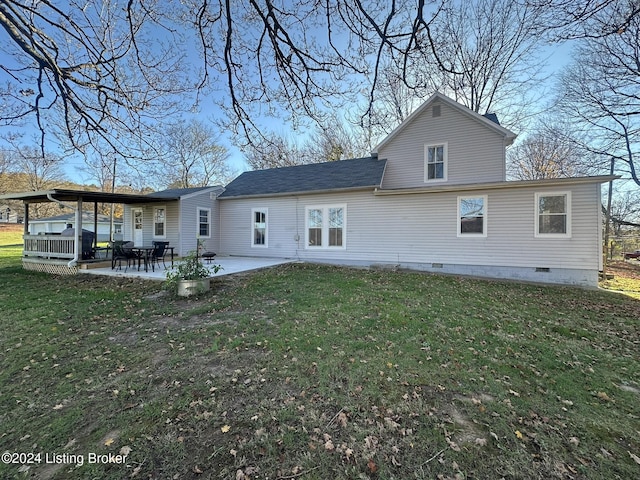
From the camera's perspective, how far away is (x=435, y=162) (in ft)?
37.5

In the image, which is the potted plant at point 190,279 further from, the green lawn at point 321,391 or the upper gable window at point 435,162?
the upper gable window at point 435,162

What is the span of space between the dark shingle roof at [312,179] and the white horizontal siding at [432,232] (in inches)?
16.4

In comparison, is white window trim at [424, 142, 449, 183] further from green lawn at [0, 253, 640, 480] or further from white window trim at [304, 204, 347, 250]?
green lawn at [0, 253, 640, 480]

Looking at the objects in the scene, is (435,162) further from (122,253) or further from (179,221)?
(122,253)

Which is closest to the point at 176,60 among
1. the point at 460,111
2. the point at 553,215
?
the point at 460,111

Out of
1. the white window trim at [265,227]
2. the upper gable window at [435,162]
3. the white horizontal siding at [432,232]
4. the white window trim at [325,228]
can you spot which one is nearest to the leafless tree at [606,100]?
the upper gable window at [435,162]

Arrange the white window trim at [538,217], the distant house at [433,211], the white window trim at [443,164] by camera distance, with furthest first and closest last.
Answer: the white window trim at [443,164] → the distant house at [433,211] → the white window trim at [538,217]

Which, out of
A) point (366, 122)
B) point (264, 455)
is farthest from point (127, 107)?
point (264, 455)

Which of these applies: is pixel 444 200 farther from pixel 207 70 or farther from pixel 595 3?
pixel 207 70

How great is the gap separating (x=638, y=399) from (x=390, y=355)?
8.22ft

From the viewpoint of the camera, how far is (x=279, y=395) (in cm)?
298

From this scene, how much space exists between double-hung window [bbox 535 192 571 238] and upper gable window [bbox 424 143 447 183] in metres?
3.31

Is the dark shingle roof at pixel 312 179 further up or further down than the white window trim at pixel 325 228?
further up

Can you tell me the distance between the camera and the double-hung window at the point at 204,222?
13477 mm
